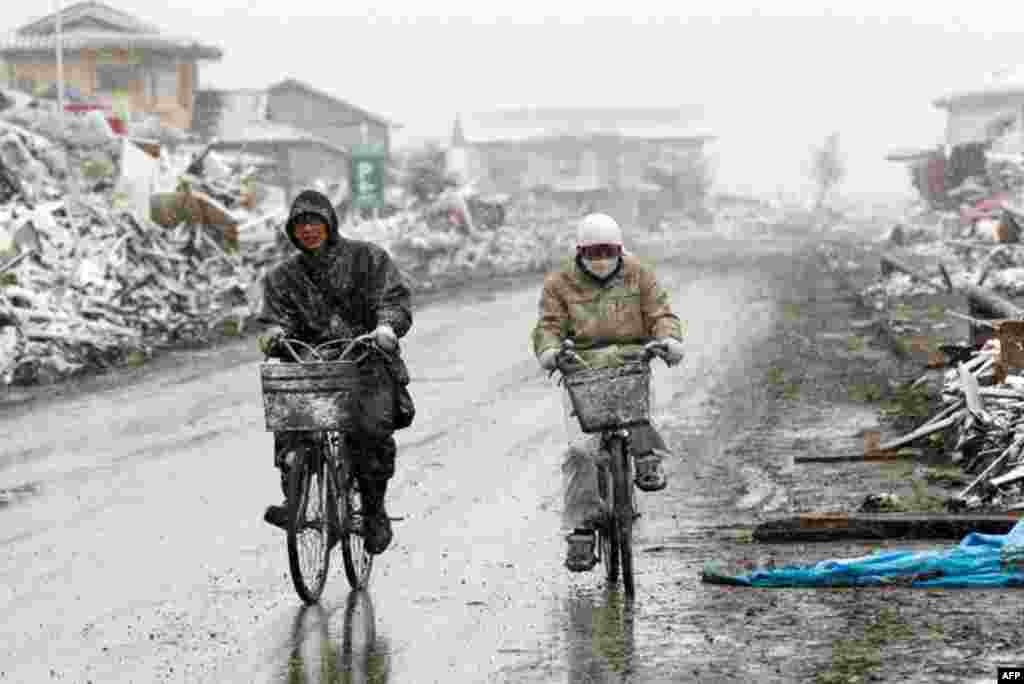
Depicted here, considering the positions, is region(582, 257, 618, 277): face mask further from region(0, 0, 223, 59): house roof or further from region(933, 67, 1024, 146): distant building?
region(933, 67, 1024, 146): distant building

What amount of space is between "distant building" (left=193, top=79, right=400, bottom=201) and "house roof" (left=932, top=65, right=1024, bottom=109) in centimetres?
2846

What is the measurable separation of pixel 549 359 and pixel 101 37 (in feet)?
215

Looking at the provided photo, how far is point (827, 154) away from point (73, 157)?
9746 cm

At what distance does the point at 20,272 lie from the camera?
88.1ft

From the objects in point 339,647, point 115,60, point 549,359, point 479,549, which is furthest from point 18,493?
point 115,60

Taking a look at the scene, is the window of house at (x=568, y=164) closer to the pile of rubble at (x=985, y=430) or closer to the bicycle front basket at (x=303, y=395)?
the pile of rubble at (x=985, y=430)

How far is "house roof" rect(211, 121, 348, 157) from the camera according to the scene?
7300 cm

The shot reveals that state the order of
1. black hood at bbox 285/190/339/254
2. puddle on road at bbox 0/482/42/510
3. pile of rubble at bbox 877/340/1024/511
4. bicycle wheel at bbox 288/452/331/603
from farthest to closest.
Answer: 1. puddle on road at bbox 0/482/42/510
2. pile of rubble at bbox 877/340/1024/511
3. black hood at bbox 285/190/339/254
4. bicycle wheel at bbox 288/452/331/603

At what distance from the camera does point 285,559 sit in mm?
10734

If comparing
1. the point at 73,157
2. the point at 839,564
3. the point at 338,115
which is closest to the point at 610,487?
the point at 839,564

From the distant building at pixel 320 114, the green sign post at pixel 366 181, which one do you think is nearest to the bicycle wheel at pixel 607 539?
the green sign post at pixel 366 181

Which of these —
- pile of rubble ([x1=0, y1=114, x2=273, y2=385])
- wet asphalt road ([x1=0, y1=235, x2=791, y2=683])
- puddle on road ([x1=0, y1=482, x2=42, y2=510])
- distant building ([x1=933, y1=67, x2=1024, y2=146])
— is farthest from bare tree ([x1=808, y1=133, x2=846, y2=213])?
puddle on road ([x1=0, y1=482, x2=42, y2=510])

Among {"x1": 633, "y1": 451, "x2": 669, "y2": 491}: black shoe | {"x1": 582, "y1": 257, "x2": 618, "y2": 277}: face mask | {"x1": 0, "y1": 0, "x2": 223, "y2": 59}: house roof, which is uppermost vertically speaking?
{"x1": 0, "y1": 0, "x2": 223, "y2": 59}: house roof

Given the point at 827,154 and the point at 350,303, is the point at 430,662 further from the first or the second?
the point at 827,154
